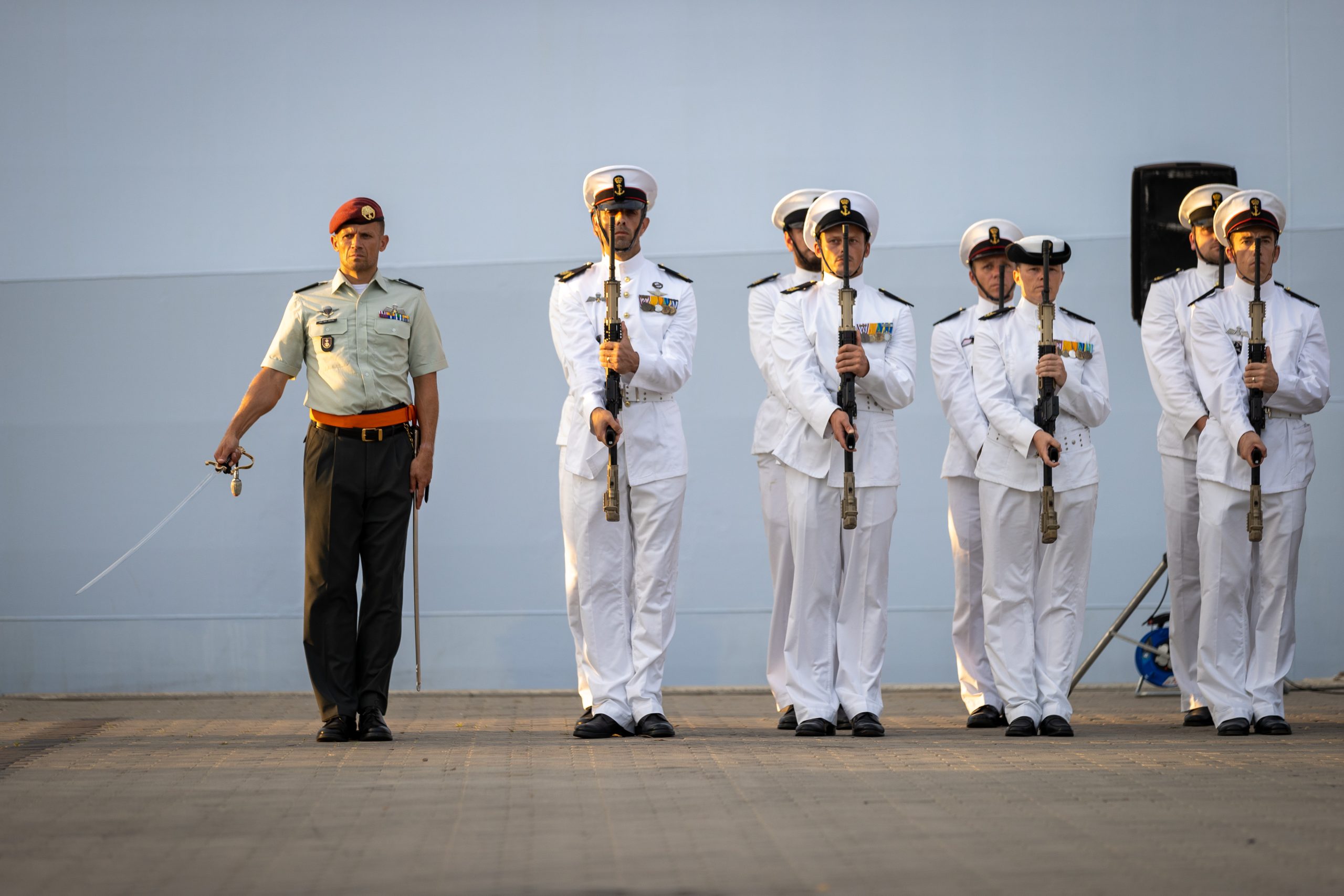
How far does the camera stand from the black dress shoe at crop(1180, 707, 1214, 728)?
5.47 m

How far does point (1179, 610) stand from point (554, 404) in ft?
9.36

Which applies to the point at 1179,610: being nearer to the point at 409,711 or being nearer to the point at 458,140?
the point at 409,711

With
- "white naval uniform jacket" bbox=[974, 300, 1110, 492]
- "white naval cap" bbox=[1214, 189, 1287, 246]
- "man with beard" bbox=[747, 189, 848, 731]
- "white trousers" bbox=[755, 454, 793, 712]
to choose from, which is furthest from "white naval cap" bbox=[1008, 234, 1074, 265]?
"white trousers" bbox=[755, 454, 793, 712]

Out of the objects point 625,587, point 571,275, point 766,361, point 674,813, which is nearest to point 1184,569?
point 766,361

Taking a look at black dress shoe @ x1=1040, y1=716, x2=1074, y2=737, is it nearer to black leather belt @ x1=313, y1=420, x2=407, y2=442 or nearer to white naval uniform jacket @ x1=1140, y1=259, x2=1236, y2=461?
white naval uniform jacket @ x1=1140, y1=259, x2=1236, y2=461

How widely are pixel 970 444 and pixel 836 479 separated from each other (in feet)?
2.03

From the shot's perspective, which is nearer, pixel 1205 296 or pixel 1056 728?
pixel 1056 728

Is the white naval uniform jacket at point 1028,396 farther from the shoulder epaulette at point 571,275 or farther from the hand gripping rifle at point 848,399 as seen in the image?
the shoulder epaulette at point 571,275

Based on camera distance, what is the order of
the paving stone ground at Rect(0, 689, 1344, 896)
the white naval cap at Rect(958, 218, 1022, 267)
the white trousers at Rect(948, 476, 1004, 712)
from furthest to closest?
the white naval cap at Rect(958, 218, 1022, 267)
the white trousers at Rect(948, 476, 1004, 712)
the paving stone ground at Rect(0, 689, 1344, 896)

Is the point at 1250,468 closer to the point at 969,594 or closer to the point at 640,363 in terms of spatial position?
the point at 969,594

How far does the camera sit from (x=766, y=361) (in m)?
5.35

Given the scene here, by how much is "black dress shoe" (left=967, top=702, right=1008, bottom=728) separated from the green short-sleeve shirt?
2237 millimetres

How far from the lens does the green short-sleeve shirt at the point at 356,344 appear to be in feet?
16.4

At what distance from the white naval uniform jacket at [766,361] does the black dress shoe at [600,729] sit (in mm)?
1097
